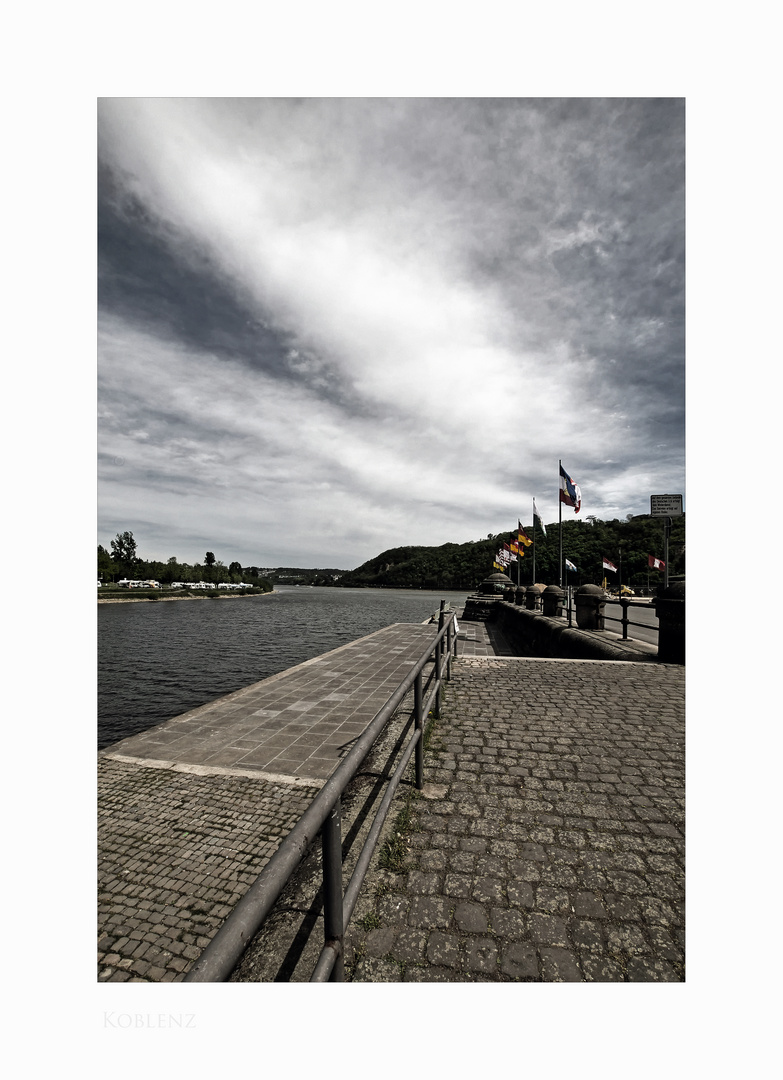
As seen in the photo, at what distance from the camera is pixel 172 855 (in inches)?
115

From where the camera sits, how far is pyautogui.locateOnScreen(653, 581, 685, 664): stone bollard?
7195mm

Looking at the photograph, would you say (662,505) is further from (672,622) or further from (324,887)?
(324,887)

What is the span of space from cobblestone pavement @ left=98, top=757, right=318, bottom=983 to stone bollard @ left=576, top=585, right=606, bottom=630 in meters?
8.44

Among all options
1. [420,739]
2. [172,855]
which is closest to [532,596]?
[420,739]

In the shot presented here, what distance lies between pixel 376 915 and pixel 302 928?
36 cm

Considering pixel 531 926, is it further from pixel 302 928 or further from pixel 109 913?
pixel 109 913

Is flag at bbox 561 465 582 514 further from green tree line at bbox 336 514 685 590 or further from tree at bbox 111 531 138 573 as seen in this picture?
tree at bbox 111 531 138 573

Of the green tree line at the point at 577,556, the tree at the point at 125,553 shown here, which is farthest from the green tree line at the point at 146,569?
the green tree line at the point at 577,556

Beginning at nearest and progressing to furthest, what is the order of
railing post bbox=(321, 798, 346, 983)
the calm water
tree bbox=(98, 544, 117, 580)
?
1. railing post bbox=(321, 798, 346, 983)
2. the calm water
3. tree bbox=(98, 544, 117, 580)

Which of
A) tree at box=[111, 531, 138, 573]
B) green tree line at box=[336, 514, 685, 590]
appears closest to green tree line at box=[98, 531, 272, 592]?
tree at box=[111, 531, 138, 573]

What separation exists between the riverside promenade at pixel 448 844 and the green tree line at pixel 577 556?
6675 mm

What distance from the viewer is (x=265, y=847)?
2949 millimetres

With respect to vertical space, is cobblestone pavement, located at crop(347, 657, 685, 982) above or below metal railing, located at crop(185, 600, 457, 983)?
below

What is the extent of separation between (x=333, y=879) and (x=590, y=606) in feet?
33.4
